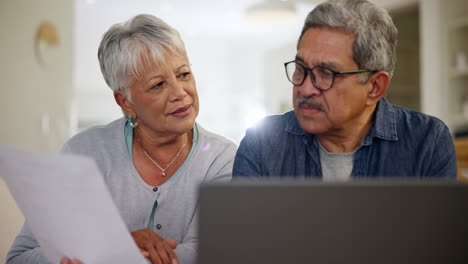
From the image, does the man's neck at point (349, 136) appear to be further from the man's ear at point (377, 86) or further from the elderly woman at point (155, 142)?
the elderly woman at point (155, 142)

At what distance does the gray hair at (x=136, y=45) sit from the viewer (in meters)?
1.48

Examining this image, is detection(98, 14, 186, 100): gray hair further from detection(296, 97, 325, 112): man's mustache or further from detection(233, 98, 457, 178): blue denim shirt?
detection(296, 97, 325, 112): man's mustache

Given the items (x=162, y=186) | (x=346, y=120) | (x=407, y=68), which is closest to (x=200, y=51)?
(x=407, y=68)

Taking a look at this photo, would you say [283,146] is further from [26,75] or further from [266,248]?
[26,75]

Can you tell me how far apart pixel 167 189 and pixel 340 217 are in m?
0.97

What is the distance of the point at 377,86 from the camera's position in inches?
48.0

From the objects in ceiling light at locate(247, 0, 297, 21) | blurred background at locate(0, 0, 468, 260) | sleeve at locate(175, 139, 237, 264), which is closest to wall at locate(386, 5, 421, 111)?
blurred background at locate(0, 0, 468, 260)

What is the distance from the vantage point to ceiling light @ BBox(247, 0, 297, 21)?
560cm

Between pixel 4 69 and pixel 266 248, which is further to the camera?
pixel 4 69

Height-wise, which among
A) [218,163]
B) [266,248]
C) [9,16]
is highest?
[9,16]

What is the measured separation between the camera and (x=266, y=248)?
551 millimetres

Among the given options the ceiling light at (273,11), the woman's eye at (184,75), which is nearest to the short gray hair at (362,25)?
the woman's eye at (184,75)

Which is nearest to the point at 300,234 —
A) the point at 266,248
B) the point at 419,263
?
the point at 266,248

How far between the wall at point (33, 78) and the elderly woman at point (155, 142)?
267 cm
